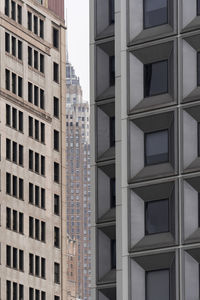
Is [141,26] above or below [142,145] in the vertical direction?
above

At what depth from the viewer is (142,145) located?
76625 millimetres

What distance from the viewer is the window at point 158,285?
72.8m

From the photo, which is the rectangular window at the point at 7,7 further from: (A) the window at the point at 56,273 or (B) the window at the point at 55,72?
(A) the window at the point at 56,273

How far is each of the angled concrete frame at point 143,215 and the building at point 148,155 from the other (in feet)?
0.17

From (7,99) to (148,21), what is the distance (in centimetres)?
6704

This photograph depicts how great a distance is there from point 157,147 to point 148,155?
0.65 meters

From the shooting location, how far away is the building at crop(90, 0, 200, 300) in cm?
7331

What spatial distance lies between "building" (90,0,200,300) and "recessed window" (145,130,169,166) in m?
0.05

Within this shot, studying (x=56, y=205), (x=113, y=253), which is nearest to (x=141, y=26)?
(x=113, y=253)

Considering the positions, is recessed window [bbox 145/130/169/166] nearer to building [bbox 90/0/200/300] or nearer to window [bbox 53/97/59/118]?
building [bbox 90/0/200/300]

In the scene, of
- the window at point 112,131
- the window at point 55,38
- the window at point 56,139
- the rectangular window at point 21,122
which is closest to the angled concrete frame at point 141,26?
the window at point 112,131

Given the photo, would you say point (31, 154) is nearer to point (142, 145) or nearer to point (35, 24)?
point (35, 24)

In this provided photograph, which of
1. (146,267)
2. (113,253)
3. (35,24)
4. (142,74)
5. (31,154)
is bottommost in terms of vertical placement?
(146,267)

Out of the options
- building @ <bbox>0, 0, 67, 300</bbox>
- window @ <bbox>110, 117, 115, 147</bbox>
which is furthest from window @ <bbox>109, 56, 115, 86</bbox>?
building @ <bbox>0, 0, 67, 300</bbox>
